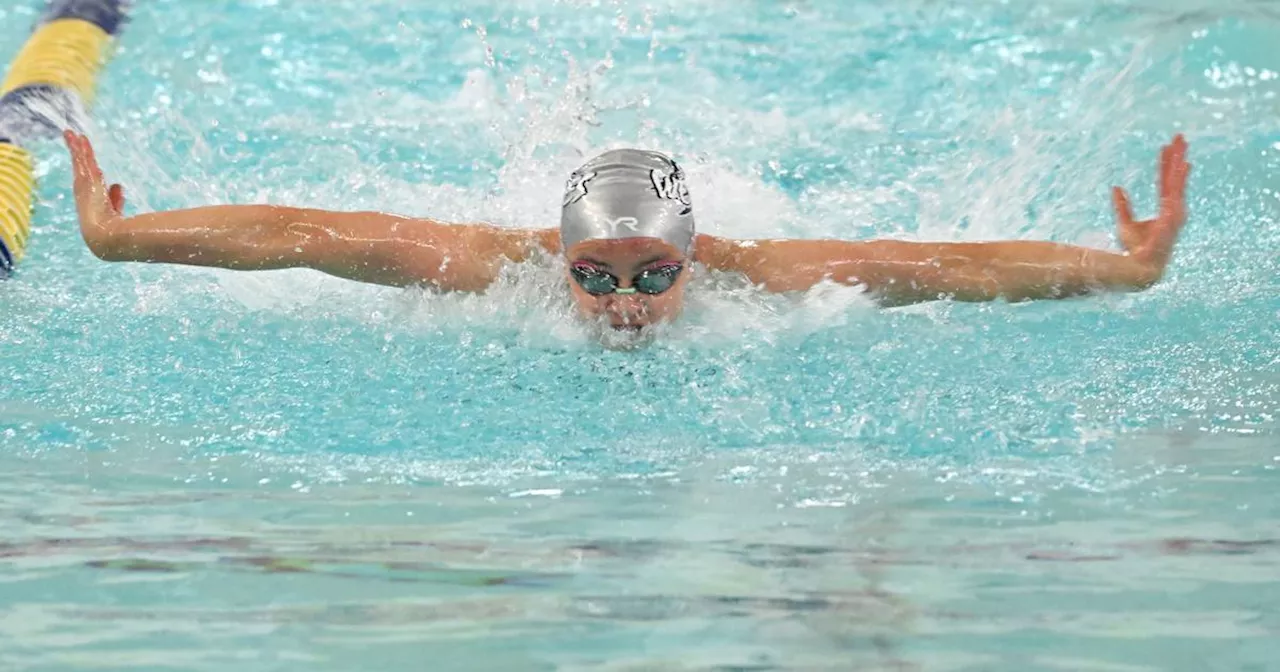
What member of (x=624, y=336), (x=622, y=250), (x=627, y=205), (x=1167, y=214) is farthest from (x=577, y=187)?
(x=1167, y=214)

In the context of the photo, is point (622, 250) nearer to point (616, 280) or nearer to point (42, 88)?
point (616, 280)

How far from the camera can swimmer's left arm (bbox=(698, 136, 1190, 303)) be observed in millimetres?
3223

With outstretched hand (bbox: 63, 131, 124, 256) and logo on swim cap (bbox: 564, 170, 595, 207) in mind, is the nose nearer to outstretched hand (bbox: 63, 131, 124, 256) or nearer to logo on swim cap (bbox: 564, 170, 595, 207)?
logo on swim cap (bbox: 564, 170, 595, 207)

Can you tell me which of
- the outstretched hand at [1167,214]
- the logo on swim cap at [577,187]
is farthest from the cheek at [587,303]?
the outstretched hand at [1167,214]

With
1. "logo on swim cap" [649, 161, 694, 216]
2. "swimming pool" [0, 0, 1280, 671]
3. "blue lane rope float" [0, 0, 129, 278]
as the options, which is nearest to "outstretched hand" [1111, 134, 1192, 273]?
"swimming pool" [0, 0, 1280, 671]

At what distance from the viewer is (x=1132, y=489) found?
2635mm

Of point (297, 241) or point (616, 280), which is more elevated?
point (297, 241)

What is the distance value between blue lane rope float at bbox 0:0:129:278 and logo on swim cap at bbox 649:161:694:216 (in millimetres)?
1990

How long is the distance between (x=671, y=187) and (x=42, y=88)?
3.18 metres

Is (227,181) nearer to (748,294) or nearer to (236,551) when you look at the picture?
(748,294)

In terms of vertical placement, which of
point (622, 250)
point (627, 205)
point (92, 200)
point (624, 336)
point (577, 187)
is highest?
point (92, 200)

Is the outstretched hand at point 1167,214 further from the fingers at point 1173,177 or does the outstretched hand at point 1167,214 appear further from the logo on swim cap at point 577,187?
the logo on swim cap at point 577,187

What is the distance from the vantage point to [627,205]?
3.38 metres

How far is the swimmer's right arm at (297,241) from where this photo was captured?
3.43 m
